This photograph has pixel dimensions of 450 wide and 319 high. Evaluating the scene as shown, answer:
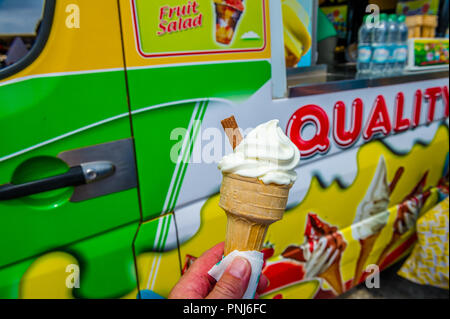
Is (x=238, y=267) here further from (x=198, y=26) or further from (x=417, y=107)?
(x=417, y=107)

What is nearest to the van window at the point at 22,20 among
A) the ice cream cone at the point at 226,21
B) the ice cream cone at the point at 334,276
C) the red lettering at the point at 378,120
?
the ice cream cone at the point at 226,21

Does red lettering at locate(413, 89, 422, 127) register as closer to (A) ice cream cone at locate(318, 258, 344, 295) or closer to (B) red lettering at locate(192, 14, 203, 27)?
(A) ice cream cone at locate(318, 258, 344, 295)

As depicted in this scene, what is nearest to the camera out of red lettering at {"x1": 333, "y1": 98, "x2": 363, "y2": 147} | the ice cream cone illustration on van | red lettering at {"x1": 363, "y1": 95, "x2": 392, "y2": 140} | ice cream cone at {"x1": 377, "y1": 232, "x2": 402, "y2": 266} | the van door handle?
the van door handle

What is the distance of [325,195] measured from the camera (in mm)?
1811

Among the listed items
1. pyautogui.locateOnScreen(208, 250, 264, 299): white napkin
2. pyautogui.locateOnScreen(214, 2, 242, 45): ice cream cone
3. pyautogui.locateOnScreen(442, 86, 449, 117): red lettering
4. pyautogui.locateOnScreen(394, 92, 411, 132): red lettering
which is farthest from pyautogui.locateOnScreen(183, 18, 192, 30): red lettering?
pyautogui.locateOnScreen(442, 86, 449, 117): red lettering

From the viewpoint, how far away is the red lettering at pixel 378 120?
1.87 m

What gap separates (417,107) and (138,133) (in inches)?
67.2

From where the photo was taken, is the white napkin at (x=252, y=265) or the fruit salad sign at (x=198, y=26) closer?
the white napkin at (x=252, y=265)

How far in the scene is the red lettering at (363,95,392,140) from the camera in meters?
1.87

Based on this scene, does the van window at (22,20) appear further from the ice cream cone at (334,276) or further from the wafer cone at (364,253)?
the wafer cone at (364,253)

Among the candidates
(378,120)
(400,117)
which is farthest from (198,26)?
(400,117)

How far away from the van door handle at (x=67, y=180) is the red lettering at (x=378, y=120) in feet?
4.21

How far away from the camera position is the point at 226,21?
129 cm

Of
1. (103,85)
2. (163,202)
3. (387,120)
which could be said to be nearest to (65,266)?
(163,202)
